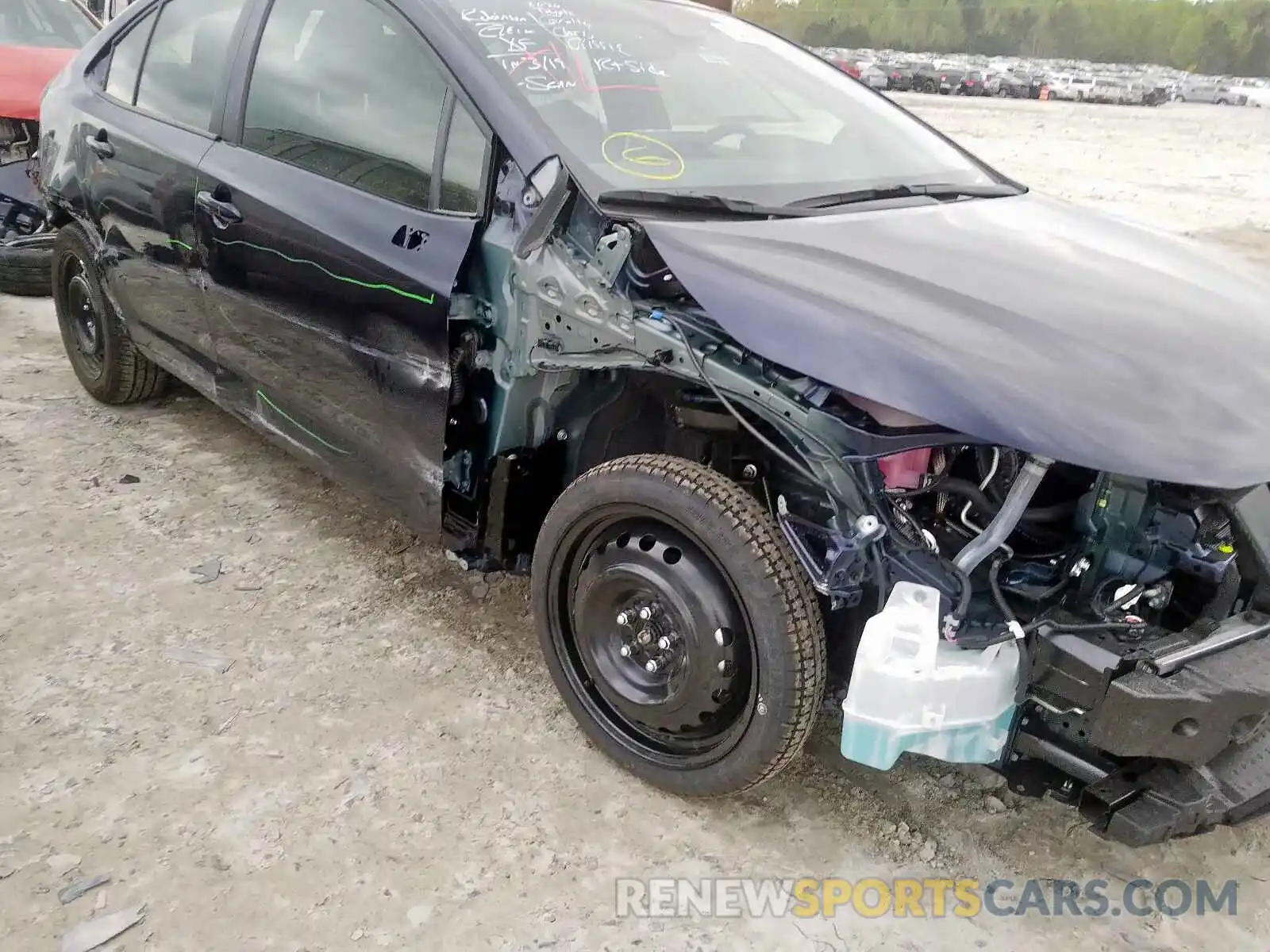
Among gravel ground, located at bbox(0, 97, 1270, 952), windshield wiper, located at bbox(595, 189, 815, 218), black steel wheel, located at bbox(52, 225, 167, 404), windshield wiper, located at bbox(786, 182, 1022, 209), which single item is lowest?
gravel ground, located at bbox(0, 97, 1270, 952)

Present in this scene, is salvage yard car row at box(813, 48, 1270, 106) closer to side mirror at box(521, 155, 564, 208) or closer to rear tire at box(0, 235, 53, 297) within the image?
rear tire at box(0, 235, 53, 297)

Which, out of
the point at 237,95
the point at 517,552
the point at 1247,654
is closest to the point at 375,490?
the point at 517,552

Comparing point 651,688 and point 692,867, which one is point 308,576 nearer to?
point 651,688

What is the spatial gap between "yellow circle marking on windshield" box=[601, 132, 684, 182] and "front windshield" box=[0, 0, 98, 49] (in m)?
5.95

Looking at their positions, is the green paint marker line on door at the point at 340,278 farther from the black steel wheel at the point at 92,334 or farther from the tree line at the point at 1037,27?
the tree line at the point at 1037,27

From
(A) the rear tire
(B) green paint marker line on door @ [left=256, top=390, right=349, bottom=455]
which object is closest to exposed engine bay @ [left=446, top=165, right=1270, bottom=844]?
(B) green paint marker line on door @ [left=256, top=390, right=349, bottom=455]

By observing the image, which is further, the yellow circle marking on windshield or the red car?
the red car

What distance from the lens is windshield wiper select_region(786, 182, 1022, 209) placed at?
8.05 ft

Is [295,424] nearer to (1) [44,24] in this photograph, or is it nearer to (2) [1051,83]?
(1) [44,24]

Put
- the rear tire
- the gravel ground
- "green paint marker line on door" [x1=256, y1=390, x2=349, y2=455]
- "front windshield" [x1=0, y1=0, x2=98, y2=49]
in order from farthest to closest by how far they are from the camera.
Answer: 1. "front windshield" [x1=0, y1=0, x2=98, y2=49]
2. the rear tire
3. "green paint marker line on door" [x1=256, y1=390, x2=349, y2=455]
4. the gravel ground

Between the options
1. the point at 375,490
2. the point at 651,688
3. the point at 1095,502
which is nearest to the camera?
the point at 1095,502

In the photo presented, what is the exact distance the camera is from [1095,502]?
1892 millimetres

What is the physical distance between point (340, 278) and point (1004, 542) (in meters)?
1.76

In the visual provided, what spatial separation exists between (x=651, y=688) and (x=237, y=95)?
2.22 m
